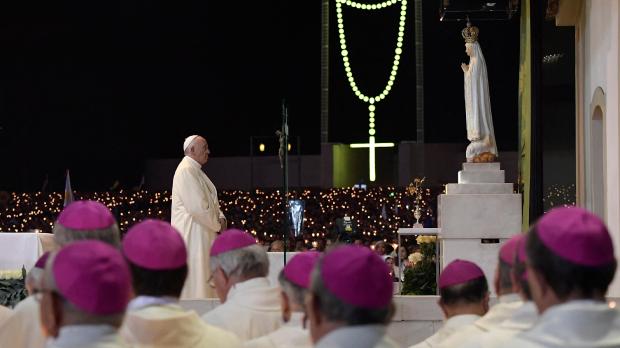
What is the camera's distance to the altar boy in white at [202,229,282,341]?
5.26 meters

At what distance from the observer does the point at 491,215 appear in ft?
44.8

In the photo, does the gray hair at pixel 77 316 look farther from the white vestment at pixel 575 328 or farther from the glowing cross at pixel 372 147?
the glowing cross at pixel 372 147

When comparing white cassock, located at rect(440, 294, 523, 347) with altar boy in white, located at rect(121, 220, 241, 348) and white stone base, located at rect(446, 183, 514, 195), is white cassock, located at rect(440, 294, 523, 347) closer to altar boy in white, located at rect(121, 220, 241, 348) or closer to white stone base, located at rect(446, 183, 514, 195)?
altar boy in white, located at rect(121, 220, 241, 348)

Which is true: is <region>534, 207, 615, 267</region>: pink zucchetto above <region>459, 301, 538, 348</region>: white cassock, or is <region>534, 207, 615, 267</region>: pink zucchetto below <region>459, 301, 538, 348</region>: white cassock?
above

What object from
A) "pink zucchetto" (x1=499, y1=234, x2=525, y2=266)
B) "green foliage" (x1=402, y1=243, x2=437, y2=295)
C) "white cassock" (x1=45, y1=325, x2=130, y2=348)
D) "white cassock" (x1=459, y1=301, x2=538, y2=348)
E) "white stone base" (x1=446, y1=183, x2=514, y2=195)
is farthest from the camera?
"white stone base" (x1=446, y1=183, x2=514, y2=195)

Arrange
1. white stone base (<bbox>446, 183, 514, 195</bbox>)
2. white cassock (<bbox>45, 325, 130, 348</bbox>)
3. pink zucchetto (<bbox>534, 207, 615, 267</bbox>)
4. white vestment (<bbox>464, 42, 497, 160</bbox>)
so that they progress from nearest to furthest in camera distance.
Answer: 1. white cassock (<bbox>45, 325, 130, 348</bbox>)
2. pink zucchetto (<bbox>534, 207, 615, 267</bbox>)
3. white stone base (<bbox>446, 183, 514, 195</bbox>)
4. white vestment (<bbox>464, 42, 497, 160</bbox>)

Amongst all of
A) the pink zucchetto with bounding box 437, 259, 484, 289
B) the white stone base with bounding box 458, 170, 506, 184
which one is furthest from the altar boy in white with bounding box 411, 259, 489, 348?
the white stone base with bounding box 458, 170, 506, 184

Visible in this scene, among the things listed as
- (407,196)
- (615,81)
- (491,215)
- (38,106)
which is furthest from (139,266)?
(38,106)

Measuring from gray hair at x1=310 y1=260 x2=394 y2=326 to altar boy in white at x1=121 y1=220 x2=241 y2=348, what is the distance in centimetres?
103

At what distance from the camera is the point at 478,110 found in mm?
14156

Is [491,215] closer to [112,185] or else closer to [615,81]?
[615,81]

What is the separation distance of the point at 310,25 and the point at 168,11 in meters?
3.58

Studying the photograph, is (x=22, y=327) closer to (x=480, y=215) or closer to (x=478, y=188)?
(x=480, y=215)

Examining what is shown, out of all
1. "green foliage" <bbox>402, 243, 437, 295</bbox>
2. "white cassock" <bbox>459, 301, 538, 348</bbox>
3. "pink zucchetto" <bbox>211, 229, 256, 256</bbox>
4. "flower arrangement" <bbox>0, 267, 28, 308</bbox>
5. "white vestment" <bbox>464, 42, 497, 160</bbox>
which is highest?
"white vestment" <bbox>464, 42, 497, 160</bbox>
